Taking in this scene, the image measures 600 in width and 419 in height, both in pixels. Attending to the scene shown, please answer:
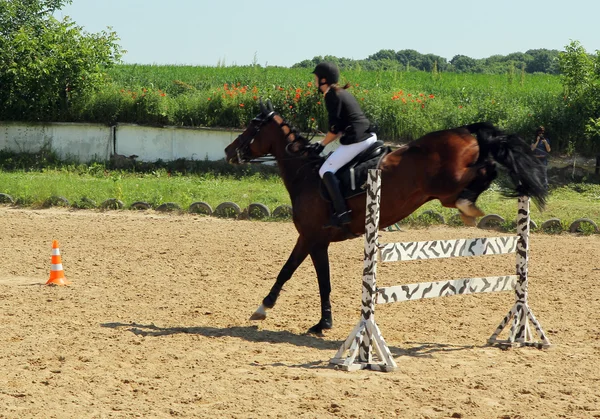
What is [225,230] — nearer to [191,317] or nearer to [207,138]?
[191,317]

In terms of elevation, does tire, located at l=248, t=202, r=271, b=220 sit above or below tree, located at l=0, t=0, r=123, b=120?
below

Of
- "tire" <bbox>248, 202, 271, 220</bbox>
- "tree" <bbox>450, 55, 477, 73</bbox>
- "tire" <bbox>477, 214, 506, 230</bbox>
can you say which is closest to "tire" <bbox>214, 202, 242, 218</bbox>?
"tire" <bbox>248, 202, 271, 220</bbox>

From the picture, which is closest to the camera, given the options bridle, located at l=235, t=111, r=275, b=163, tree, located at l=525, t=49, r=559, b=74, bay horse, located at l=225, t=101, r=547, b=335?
bay horse, located at l=225, t=101, r=547, b=335

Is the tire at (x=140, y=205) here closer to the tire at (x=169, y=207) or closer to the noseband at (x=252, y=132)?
the tire at (x=169, y=207)

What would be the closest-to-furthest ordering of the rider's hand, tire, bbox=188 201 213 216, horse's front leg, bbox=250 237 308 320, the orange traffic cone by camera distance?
horse's front leg, bbox=250 237 308 320 → the rider's hand → the orange traffic cone → tire, bbox=188 201 213 216

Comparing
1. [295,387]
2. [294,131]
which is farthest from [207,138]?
[295,387]

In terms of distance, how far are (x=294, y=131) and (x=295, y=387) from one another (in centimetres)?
405

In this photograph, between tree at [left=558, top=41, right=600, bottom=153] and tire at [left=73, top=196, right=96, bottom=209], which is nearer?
tire at [left=73, top=196, right=96, bottom=209]

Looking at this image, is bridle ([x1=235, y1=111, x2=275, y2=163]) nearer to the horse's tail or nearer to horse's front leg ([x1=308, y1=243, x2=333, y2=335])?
horse's front leg ([x1=308, y1=243, x2=333, y2=335])

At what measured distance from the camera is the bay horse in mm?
8344

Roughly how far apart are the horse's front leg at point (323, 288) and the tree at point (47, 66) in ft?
64.3

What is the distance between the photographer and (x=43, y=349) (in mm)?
7785

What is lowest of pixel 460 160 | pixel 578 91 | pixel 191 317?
pixel 191 317

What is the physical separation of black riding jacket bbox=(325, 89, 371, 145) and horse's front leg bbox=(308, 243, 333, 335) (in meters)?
1.35
